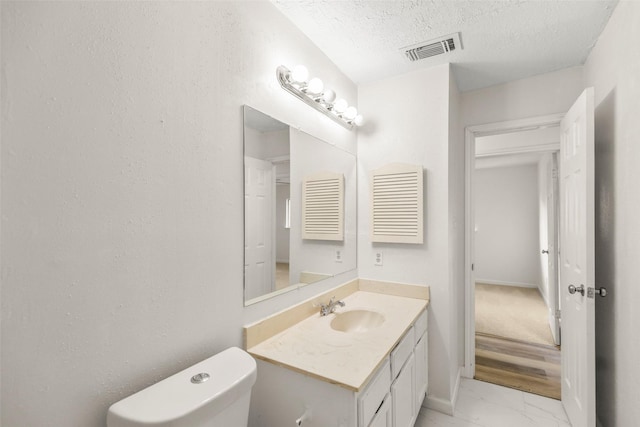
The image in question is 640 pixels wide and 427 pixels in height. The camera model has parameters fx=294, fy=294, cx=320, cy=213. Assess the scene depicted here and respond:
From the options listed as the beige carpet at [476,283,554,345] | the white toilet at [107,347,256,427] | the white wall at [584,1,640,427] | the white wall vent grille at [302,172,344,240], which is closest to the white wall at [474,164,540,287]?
the beige carpet at [476,283,554,345]

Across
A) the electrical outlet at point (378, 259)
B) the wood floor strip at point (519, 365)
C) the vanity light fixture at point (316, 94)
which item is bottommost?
the wood floor strip at point (519, 365)

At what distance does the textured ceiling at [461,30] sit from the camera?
146cm

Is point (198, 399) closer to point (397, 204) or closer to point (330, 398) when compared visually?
point (330, 398)

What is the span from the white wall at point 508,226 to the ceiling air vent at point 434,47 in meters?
4.39

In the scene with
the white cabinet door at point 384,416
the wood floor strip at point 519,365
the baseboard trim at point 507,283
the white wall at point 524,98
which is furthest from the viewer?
the baseboard trim at point 507,283

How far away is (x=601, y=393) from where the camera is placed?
67.7 inches

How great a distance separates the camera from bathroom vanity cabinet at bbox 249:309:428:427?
104 centimetres

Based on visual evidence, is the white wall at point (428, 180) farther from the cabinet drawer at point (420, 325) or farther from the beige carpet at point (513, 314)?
the beige carpet at point (513, 314)

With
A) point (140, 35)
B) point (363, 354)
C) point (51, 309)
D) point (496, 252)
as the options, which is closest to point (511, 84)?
point (363, 354)

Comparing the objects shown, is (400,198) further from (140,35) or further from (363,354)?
(140,35)

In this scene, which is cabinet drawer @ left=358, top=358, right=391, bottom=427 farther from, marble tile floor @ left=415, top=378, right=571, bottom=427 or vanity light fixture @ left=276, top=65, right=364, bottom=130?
vanity light fixture @ left=276, top=65, right=364, bottom=130

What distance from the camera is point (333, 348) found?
4.18 feet

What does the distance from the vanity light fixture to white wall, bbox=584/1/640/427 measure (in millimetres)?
1380

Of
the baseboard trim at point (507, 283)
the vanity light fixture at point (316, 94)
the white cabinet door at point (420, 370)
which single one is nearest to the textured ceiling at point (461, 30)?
the vanity light fixture at point (316, 94)
